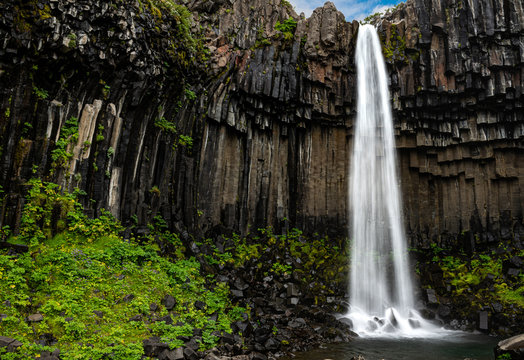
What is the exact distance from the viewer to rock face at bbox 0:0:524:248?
47.6 feet

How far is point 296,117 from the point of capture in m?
20.8

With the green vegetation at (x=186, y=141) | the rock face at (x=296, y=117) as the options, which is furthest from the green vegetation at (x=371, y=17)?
the green vegetation at (x=186, y=141)

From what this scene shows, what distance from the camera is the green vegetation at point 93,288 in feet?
25.5

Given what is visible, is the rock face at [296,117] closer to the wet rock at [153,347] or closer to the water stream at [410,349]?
the wet rock at [153,347]

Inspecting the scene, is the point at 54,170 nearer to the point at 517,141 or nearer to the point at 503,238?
the point at 503,238

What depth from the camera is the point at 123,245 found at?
1201 centimetres

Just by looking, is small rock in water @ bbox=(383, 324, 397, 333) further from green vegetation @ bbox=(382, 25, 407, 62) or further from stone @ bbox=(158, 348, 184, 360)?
green vegetation @ bbox=(382, 25, 407, 62)

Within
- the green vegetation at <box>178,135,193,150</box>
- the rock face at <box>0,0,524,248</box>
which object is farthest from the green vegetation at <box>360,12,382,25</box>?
the green vegetation at <box>178,135,193,150</box>

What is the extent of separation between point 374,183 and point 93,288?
16626 millimetres

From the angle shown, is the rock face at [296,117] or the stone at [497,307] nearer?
the rock face at [296,117]

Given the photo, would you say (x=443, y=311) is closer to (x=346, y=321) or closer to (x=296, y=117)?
(x=346, y=321)

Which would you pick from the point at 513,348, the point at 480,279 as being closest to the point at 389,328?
the point at 480,279

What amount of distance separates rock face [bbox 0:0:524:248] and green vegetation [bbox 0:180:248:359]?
2.09m

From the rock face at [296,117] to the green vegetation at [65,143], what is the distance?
895 millimetres
